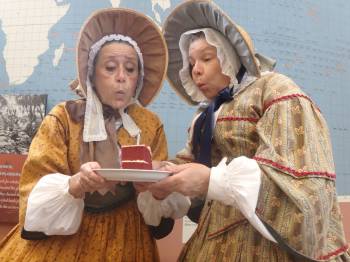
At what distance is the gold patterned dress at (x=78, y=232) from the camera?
105cm

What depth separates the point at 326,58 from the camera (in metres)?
1.48

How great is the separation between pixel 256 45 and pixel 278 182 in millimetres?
822

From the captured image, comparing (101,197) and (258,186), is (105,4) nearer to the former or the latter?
(101,197)

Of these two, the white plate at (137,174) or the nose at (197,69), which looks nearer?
the white plate at (137,174)

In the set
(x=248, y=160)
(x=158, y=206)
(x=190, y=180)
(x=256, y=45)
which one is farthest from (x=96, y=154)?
(x=256, y=45)

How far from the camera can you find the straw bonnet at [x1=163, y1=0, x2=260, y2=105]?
1010 millimetres

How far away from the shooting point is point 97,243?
3.53ft

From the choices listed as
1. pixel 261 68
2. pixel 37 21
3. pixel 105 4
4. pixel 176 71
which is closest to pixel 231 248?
pixel 261 68

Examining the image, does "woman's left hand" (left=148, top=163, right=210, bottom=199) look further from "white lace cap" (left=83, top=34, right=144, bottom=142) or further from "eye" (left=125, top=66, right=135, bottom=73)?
"eye" (left=125, top=66, right=135, bottom=73)

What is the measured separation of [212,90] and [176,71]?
0.90 ft

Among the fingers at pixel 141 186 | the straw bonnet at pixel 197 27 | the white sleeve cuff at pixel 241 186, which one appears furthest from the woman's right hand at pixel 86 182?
the straw bonnet at pixel 197 27

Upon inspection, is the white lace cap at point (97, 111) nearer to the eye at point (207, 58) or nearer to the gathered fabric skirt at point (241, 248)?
the eye at point (207, 58)

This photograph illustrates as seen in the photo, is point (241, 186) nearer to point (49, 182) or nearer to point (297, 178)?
point (297, 178)

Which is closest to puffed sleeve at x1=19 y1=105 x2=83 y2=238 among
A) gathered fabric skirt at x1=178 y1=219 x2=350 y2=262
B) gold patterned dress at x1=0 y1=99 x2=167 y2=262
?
gold patterned dress at x1=0 y1=99 x2=167 y2=262
